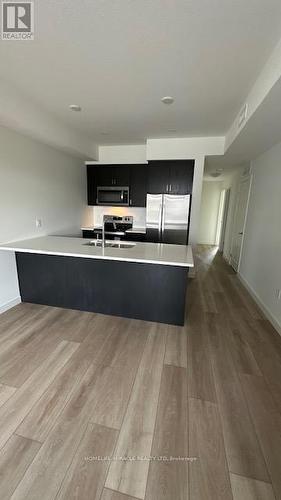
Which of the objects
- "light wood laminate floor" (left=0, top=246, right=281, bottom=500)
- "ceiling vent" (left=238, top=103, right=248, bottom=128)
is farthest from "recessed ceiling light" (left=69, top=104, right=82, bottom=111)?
"light wood laminate floor" (left=0, top=246, right=281, bottom=500)

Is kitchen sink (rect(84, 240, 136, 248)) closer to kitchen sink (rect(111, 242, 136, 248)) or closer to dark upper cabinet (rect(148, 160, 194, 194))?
kitchen sink (rect(111, 242, 136, 248))

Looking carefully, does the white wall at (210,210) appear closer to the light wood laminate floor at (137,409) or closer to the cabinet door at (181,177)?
the cabinet door at (181,177)

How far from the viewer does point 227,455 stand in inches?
51.5

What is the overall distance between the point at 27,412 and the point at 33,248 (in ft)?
5.72

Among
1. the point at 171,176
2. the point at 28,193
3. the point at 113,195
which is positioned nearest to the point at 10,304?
the point at 28,193

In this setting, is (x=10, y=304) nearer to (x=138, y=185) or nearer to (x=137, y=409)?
(x=137, y=409)

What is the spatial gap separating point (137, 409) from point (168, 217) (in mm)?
3293

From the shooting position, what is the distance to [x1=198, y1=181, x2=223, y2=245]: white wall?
25.7ft

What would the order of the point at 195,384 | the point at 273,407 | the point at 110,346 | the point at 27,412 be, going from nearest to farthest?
1. the point at 27,412
2. the point at 273,407
3. the point at 195,384
4. the point at 110,346

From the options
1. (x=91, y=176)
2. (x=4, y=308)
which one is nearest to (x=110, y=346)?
(x=4, y=308)

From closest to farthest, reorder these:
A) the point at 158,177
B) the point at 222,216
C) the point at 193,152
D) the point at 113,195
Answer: the point at 193,152 < the point at 158,177 < the point at 113,195 < the point at 222,216

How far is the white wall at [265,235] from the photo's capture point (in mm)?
2883

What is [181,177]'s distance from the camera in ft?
13.5

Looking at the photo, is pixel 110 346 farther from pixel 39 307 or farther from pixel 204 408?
pixel 39 307
